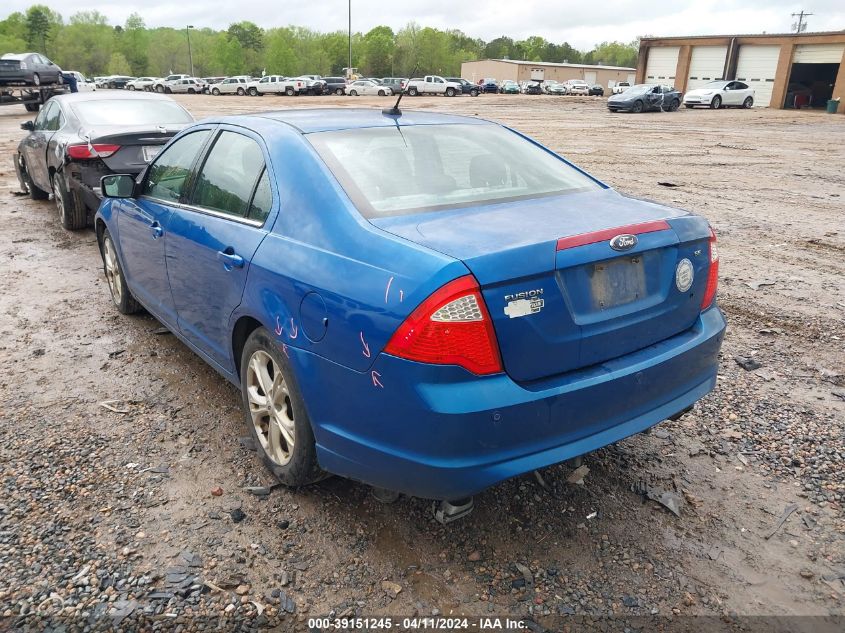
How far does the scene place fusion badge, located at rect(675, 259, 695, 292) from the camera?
9.34ft

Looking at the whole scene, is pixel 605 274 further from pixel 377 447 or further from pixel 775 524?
pixel 775 524

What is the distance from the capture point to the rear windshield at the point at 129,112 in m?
8.34

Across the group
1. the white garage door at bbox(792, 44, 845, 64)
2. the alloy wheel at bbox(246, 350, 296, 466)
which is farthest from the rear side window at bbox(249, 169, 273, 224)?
the white garage door at bbox(792, 44, 845, 64)

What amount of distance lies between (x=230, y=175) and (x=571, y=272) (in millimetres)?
2001

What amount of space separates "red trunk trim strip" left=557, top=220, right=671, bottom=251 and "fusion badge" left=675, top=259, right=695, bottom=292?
0.60 ft

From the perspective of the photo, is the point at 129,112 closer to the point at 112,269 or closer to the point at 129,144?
the point at 129,144

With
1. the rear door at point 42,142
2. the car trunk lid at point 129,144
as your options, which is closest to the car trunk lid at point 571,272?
the car trunk lid at point 129,144

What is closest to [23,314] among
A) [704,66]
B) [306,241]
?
[306,241]

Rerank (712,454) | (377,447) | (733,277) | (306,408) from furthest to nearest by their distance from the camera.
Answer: (733,277) < (712,454) < (306,408) < (377,447)

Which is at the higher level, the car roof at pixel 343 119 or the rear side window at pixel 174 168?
the car roof at pixel 343 119

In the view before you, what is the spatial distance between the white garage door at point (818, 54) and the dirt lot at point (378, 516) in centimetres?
Answer: 4692

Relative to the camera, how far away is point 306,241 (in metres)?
2.82

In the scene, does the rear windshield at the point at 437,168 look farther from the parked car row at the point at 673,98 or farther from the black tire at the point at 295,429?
the parked car row at the point at 673,98

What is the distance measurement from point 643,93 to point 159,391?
36468mm
